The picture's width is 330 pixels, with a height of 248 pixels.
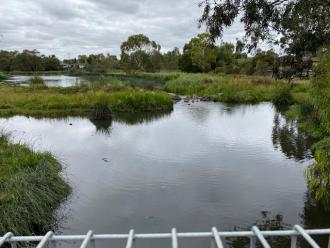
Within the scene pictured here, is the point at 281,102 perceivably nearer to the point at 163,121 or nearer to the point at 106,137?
the point at 163,121

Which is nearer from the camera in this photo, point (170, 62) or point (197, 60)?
point (197, 60)

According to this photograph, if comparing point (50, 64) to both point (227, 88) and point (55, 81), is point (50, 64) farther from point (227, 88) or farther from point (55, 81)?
point (227, 88)

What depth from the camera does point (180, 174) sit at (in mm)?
10672

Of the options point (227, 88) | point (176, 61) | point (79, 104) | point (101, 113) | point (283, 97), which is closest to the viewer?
point (101, 113)

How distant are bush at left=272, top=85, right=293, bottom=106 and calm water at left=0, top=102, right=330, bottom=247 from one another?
9182 millimetres

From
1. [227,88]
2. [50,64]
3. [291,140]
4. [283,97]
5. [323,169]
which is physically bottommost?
[291,140]

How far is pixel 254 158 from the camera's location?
12445mm

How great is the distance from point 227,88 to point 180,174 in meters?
22.9

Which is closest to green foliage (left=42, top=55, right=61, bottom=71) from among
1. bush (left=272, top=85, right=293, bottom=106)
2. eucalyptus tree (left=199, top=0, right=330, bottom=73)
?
bush (left=272, top=85, right=293, bottom=106)

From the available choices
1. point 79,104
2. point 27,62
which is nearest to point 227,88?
point 79,104

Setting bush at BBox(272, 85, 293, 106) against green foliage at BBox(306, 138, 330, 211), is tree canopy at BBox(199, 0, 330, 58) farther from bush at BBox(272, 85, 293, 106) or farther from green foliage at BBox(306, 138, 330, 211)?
bush at BBox(272, 85, 293, 106)

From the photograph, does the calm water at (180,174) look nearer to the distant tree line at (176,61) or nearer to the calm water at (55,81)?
the distant tree line at (176,61)

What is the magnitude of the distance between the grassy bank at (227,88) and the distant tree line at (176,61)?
7.54ft

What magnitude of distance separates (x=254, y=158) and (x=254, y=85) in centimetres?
2347
